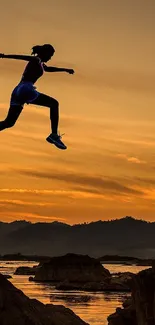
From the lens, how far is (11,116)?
18.4 metres

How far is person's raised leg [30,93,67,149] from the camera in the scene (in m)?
18.4

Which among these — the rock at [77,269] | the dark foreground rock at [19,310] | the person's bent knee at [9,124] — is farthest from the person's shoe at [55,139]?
the rock at [77,269]

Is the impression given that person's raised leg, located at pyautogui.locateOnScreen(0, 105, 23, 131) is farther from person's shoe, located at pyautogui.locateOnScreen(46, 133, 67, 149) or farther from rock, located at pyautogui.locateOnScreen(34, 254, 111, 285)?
rock, located at pyautogui.locateOnScreen(34, 254, 111, 285)

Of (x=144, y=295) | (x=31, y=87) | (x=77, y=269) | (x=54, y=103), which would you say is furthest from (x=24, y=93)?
(x=77, y=269)

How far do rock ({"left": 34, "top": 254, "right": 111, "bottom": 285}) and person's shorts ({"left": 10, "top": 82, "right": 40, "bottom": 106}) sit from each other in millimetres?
160552

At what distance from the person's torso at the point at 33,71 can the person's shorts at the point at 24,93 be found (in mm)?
129

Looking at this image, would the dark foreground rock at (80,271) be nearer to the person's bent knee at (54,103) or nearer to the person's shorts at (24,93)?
the person's bent knee at (54,103)

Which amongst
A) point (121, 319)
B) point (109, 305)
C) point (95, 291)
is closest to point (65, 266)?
point (95, 291)

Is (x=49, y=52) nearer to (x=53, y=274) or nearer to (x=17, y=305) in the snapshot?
(x=17, y=305)

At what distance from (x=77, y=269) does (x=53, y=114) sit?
163 metres

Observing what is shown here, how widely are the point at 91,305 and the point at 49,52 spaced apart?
334 feet

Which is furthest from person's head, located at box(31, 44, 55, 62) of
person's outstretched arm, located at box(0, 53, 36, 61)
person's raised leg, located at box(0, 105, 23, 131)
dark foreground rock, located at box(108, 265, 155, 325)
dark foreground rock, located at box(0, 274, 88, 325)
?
dark foreground rock, located at box(108, 265, 155, 325)

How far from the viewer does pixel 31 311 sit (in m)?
30.4

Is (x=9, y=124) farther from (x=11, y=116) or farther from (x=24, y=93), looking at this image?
(x=24, y=93)
